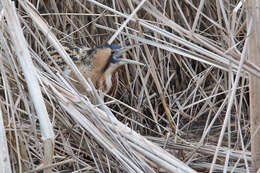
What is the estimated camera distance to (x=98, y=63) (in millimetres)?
1958

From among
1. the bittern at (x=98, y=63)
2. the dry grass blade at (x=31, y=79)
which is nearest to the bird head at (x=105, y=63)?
the bittern at (x=98, y=63)

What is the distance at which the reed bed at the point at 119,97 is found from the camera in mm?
1132

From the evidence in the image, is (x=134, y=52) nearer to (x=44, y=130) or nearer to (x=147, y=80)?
(x=147, y=80)

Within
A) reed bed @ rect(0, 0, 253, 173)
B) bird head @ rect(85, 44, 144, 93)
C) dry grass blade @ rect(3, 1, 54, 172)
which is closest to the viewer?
dry grass blade @ rect(3, 1, 54, 172)

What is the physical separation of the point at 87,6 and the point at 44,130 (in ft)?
4.21

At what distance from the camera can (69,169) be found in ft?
5.48

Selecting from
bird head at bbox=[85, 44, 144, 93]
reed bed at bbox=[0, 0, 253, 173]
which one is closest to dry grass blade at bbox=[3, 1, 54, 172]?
reed bed at bbox=[0, 0, 253, 173]

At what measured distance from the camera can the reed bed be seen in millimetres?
1132

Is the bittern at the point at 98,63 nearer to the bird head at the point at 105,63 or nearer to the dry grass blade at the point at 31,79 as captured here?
the bird head at the point at 105,63

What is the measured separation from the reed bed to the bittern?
0.32 ft

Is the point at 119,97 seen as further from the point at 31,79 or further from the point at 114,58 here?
the point at 31,79

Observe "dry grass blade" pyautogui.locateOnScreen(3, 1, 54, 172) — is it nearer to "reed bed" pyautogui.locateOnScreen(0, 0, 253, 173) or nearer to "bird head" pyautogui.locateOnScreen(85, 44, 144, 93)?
"reed bed" pyautogui.locateOnScreen(0, 0, 253, 173)

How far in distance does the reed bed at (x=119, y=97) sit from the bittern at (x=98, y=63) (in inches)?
3.8

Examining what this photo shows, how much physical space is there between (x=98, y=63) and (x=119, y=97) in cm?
31
